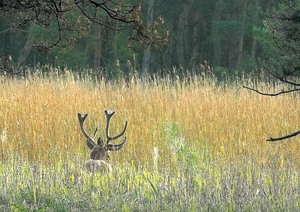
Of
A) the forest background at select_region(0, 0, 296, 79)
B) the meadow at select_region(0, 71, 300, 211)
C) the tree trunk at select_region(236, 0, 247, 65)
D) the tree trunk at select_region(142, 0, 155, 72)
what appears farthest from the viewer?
the tree trunk at select_region(236, 0, 247, 65)

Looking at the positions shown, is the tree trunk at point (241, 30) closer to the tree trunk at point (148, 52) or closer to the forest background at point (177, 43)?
the forest background at point (177, 43)

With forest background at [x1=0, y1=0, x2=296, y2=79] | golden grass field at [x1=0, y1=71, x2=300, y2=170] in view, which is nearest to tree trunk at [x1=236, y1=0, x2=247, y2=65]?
forest background at [x1=0, y1=0, x2=296, y2=79]

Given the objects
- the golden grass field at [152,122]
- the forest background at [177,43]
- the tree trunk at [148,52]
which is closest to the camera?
the golden grass field at [152,122]

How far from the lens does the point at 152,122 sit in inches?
428

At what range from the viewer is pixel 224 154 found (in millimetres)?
9445

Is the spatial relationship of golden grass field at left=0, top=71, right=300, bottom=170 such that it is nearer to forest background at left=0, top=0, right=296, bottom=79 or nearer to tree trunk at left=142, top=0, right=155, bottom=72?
forest background at left=0, top=0, right=296, bottom=79

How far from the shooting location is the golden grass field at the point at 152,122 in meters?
9.66

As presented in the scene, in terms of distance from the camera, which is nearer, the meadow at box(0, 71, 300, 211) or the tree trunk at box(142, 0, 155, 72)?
the meadow at box(0, 71, 300, 211)

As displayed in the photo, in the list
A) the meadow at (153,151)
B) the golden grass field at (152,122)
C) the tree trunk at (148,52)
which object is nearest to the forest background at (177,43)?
the tree trunk at (148,52)

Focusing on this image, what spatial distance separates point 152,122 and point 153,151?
123 cm

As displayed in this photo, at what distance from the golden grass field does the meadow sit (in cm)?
2

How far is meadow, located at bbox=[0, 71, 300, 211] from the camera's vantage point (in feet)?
22.5

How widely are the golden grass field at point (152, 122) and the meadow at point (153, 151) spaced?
17 millimetres

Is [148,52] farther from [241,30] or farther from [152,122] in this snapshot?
[152,122]
